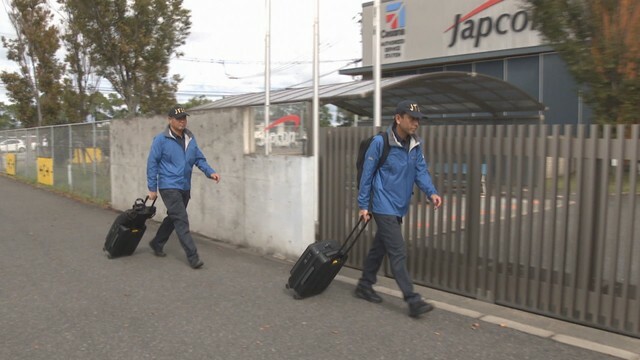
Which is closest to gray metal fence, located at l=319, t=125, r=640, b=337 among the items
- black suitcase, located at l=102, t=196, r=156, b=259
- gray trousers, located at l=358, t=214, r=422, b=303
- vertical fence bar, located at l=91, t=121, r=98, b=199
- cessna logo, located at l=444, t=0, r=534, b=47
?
gray trousers, located at l=358, t=214, r=422, b=303

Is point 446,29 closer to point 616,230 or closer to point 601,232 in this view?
point 601,232

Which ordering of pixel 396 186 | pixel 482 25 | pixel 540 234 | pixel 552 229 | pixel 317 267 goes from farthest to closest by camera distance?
pixel 482 25, pixel 317 267, pixel 396 186, pixel 540 234, pixel 552 229

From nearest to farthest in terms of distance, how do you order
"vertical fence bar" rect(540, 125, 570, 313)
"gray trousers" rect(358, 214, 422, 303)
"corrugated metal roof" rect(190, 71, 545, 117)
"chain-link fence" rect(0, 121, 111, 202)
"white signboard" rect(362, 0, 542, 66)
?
→ "vertical fence bar" rect(540, 125, 570, 313) → "gray trousers" rect(358, 214, 422, 303) → "corrugated metal roof" rect(190, 71, 545, 117) → "chain-link fence" rect(0, 121, 111, 202) → "white signboard" rect(362, 0, 542, 66)

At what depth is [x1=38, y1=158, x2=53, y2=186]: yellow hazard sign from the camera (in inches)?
630

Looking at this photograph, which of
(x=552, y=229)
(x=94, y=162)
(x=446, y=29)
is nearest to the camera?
(x=552, y=229)

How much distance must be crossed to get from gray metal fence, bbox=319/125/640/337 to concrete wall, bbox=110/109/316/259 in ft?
5.24

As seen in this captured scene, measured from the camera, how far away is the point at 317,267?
4.84m

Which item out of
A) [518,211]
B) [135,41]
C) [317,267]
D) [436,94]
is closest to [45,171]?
[135,41]

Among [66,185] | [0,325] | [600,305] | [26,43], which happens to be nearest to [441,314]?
[600,305]

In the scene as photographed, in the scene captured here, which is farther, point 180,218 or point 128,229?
point 128,229

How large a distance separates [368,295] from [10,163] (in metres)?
21.2

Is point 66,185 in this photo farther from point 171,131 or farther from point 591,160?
point 591,160

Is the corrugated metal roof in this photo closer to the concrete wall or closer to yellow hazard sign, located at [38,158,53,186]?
the concrete wall

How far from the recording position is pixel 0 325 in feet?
14.2
